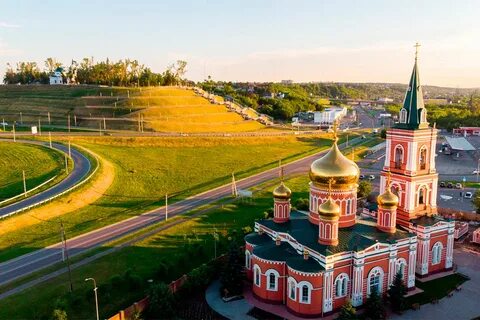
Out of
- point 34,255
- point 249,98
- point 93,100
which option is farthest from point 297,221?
point 249,98

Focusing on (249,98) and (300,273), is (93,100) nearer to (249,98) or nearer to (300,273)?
(249,98)

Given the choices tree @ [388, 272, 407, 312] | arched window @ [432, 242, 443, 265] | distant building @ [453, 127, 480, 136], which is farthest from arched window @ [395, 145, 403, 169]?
distant building @ [453, 127, 480, 136]

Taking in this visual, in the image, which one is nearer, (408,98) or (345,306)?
(345,306)

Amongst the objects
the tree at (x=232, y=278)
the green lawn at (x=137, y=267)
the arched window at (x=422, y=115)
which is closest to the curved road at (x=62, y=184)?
the green lawn at (x=137, y=267)

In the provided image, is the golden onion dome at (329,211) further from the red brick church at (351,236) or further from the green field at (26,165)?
the green field at (26,165)

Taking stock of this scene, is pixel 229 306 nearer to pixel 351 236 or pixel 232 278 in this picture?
pixel 232 278
